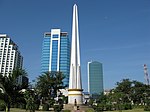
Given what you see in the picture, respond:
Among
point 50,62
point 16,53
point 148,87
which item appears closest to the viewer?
point 148,87

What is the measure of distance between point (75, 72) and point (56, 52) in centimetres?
7371

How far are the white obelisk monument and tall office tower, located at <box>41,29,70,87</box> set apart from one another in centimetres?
6791

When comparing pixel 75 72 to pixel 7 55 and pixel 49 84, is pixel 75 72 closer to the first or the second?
pixel 49 84

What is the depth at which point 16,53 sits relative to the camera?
12525cm

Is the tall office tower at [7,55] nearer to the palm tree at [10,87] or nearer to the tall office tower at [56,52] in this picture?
the tall office tower at [56,52]

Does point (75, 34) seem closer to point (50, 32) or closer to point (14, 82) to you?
point (14, 82)

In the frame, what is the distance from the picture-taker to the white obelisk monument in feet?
141

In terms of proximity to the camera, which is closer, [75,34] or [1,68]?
[75,34]

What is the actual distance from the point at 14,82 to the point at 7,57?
106 meters

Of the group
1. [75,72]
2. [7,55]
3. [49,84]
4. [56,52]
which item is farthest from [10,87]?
[7,55]

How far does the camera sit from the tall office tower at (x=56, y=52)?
380ft

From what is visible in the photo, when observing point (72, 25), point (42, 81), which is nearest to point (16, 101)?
point (42, 81)

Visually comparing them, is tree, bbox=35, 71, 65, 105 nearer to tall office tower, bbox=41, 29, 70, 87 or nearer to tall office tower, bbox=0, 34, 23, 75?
tall office tower, bbox=41, 29, 70, 87

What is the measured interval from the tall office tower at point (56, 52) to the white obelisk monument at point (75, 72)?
67911mm
